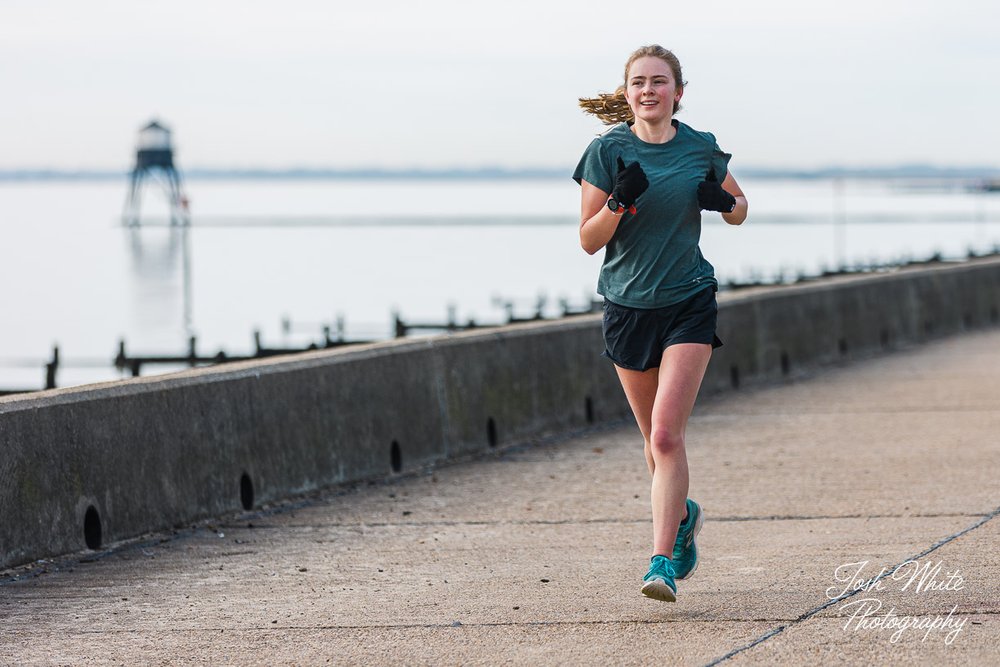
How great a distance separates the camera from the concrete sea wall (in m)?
7.28

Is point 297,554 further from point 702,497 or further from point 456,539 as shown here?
point 702,497

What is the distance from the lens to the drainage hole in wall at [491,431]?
34.9ft

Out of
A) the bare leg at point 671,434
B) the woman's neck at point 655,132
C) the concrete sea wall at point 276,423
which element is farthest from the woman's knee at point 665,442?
the concrete sea wall at point 276,423

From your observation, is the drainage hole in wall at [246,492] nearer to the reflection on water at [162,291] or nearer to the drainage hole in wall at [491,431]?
the drainage hole in wall at [491,431]

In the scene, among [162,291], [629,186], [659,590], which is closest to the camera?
[659,590]

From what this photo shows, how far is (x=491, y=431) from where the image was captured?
35.0 ft

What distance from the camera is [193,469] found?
8.11 metres

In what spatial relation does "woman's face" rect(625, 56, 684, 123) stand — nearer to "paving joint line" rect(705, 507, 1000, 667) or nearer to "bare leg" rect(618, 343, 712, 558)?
"bare leg" rect(618, 343, 712, 558)

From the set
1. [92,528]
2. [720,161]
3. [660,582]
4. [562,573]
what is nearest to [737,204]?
[720,161]

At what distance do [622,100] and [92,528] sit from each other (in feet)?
10.1

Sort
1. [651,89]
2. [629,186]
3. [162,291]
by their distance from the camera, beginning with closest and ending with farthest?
1. [629,186]
2. [651,89]
3. [162,291]

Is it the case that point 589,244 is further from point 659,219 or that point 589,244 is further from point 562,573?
point 562,573

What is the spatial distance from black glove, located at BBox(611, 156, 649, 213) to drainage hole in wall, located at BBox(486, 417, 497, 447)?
4.92 meters

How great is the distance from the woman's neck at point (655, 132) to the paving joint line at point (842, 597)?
5.74 feet
